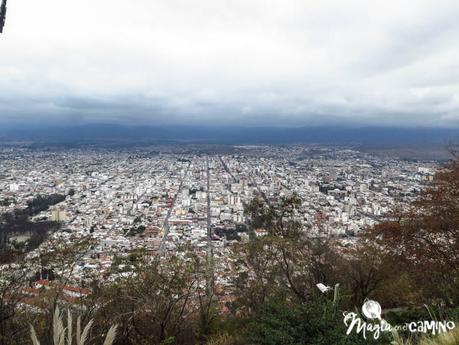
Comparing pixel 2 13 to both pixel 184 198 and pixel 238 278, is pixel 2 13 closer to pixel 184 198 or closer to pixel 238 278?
pixel 238 278

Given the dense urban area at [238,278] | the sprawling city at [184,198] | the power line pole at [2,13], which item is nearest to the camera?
the power line pole at [2,13]

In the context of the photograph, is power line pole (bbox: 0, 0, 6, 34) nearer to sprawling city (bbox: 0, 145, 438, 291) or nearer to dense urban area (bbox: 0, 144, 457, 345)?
dense urban area (bbox: 0, 144, 457, 345)

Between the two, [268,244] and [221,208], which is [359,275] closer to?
[268,244]

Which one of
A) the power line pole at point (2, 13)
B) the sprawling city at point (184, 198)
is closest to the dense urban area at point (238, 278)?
the sprawling city at point (184, 198)

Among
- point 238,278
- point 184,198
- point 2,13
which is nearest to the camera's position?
point 2,13

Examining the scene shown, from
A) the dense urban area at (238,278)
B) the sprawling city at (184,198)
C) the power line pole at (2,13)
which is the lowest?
the sprawling city at (184,198)

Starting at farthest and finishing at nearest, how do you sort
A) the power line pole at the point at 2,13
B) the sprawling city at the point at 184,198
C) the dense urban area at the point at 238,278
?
the sprawling city at the point at 184,198, the dense urban area at the point at 238,278, the power line pole at the point at 2,13

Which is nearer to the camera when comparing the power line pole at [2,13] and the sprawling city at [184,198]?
the power line pole at [2,13]

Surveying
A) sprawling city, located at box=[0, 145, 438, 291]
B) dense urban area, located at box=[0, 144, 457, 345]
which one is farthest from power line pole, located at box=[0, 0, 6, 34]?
sprawling city, located at box=[0, 145, 438, 291]

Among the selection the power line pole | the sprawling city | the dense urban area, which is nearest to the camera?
the power line pole

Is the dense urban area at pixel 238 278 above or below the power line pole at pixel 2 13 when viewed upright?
below

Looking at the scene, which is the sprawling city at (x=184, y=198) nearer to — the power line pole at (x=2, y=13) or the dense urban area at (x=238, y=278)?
the dense urban area at (x=238, y=278)

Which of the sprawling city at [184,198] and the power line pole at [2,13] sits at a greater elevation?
the power line pole at [2,13]

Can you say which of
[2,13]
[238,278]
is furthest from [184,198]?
[2,13]
